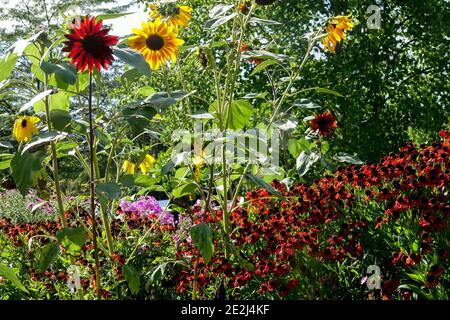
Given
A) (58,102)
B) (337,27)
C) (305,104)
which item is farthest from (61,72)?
(337,27)

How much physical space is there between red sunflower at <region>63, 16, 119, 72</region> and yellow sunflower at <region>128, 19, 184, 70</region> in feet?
1.65

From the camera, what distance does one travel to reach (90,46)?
2.28 meters

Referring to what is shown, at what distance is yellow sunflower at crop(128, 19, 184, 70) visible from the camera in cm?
284

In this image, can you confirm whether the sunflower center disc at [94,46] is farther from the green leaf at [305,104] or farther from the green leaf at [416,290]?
the green leaf at [416,290]

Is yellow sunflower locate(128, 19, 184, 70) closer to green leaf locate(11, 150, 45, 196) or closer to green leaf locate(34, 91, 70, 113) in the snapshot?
green leaf locate(34, 91, 70, 113)

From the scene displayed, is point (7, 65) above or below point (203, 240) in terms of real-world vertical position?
above

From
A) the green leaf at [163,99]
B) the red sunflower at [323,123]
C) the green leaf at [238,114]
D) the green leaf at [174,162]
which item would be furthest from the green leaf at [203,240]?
the red sunflower at [323,123]

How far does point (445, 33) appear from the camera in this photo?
8.58m

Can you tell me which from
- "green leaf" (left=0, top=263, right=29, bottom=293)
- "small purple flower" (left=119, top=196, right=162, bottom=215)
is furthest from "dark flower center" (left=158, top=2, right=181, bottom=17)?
"small purple flower" (left=119, top=196, right=162, bottom=215)

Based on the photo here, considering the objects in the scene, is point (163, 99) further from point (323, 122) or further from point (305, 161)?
point (323, 122)

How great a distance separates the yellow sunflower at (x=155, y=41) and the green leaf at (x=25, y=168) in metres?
0.71

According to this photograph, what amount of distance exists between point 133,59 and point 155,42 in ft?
2.08
